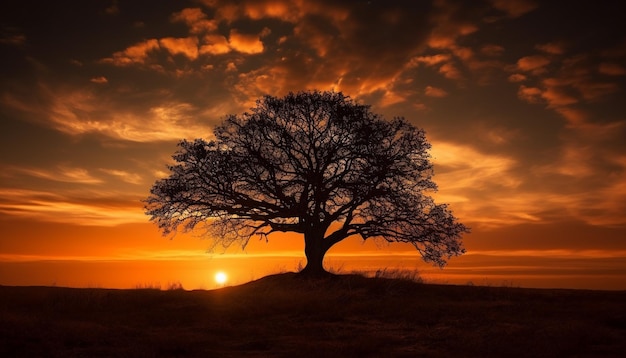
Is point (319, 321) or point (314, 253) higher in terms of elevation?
point (314, 253)

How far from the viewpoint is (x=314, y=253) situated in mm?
28672

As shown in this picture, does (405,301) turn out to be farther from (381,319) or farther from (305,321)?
(305,321)

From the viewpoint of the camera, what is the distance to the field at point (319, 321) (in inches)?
526

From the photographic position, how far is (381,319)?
61.1ft

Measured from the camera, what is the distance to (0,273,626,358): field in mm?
13367

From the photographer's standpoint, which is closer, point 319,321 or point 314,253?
point 319,321

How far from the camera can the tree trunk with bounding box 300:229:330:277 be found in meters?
28.3

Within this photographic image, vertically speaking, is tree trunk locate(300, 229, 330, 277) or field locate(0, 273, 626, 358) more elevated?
tree trunk locate(300, 229, 330, 277)

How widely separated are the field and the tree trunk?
191cm

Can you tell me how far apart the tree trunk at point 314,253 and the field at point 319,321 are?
6.28 ft

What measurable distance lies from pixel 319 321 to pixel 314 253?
414 inches

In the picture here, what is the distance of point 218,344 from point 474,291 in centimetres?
1369

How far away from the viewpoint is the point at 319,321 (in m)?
18.2

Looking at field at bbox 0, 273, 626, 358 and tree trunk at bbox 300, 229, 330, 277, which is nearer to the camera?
field at bbox 0, 273, 626, 358
